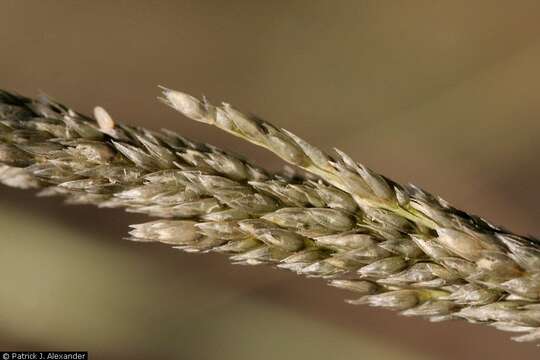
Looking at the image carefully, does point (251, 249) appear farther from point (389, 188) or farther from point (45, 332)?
point (45, 332)

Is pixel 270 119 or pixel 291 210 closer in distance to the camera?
pixel 291 210

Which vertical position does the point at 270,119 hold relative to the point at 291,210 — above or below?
above

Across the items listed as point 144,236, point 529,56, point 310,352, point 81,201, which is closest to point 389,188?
point 144,236

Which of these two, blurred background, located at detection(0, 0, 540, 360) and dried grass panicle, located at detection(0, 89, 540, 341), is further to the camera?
blurred background, located at detection(0, 0, 540, 360)

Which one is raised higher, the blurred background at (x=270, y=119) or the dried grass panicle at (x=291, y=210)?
the blurred background at (x=270, y=119)

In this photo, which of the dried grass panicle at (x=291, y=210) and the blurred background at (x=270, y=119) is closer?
the dried grass panicle at (x=291, y=210)
